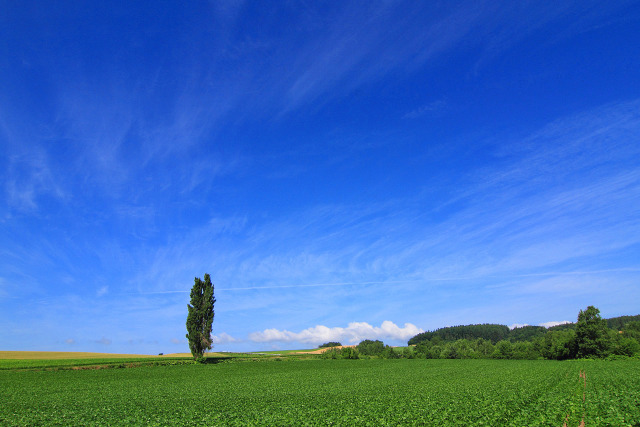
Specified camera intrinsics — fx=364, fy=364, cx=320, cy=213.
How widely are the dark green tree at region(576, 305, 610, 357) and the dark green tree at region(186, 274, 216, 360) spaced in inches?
3836

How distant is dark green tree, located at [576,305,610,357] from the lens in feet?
317

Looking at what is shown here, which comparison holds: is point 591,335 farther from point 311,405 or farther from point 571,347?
point 311,405

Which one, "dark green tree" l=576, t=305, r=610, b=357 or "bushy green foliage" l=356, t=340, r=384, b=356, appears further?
"bushy green foliage" l=356, t=340, r=384, b=356

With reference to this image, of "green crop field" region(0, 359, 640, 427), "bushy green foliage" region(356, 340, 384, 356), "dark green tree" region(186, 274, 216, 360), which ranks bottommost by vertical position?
"bushy green foliage" region(356, 340, 384, 356)

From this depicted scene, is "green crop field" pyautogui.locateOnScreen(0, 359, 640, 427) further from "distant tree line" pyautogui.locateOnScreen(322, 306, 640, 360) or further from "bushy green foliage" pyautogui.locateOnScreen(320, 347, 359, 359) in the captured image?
"bushy green foliage" pyautogui.locateOnScreen(320, 347, 359, 359)

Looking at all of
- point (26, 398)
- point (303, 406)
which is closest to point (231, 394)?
point (303, 406)

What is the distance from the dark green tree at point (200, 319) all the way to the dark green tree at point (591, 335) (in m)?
97.4

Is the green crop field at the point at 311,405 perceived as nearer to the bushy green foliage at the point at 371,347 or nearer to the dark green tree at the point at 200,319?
the dark green tree at the point at 200,319

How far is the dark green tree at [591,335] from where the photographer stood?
96750 mm

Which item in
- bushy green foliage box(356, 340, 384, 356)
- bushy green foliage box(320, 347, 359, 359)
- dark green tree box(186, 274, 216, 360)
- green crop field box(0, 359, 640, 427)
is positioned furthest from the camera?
bushy green foliage box(356, 340, 384, 356)

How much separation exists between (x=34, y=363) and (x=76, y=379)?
23.9 meters

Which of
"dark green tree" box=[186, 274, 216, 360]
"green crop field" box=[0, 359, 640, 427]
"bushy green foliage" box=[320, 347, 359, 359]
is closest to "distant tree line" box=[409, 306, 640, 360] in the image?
"bushy green foliage" box=[320, 347, 359, 359]

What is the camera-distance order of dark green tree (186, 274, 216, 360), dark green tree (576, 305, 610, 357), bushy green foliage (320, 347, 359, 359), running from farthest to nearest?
bushy green foliage (320, 347, 359, 359), dark green tree (576, 305, 610, 357), dark green tree (186, 274, 216, 360)

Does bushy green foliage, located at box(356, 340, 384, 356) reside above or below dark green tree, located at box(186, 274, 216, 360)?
below
